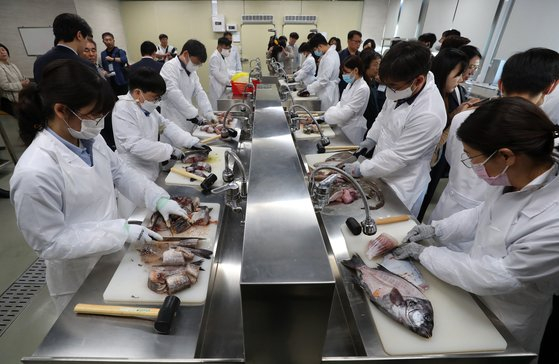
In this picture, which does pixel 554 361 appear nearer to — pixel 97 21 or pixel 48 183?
pixel 48 183

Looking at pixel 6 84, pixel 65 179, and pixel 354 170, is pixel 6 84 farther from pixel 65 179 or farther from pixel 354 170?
pixel 354 170

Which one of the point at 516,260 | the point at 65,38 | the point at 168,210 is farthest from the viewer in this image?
the point at 65,38

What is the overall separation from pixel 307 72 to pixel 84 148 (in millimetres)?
5088

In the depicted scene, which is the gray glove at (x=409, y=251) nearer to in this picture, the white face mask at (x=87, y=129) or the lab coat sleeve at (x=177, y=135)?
the white face mask at (x=87, y=129)

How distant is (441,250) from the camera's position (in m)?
1.15

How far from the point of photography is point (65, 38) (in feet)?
7.95

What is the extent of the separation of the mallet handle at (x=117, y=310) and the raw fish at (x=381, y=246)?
93 centimetres

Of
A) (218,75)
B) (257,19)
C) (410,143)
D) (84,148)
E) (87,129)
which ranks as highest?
(257,19)

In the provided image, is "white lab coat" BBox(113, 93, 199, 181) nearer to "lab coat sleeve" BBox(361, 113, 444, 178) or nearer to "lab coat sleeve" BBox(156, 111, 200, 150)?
"lab coat sleeve" BBox(156, 111, 200, 150)

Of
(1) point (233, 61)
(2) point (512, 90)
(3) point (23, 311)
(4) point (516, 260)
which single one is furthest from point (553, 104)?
(1) point (233, 61)

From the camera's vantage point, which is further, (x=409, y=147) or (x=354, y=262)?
(x=409, y=147)

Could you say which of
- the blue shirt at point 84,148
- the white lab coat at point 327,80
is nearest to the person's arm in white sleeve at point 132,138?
the blue shirt at point 84,148

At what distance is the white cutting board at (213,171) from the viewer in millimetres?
1882

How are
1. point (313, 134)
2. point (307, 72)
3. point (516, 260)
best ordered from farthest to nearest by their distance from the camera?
point (307, 72), point (313, 134), point (516, 260)
